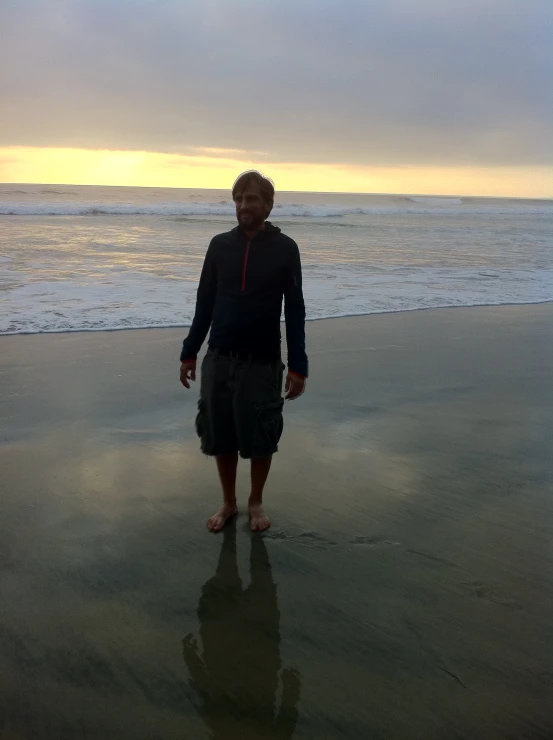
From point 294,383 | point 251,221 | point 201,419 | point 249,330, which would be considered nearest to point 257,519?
point 201,419

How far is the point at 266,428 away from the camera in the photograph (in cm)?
323

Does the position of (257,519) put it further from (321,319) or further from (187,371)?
(321,319)

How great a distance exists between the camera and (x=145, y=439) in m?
4.44

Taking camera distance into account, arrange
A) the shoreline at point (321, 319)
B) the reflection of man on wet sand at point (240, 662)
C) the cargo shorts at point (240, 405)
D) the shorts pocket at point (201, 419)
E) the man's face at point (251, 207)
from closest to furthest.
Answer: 1. the reflection of man on wet sand at point (240, 662)
2. the man's face at point (251, 207)
3. the cargo shorts at point (240, 405)
4. the shorts pocket at point (201, 419)
5. the shoreline at point (321, 319)

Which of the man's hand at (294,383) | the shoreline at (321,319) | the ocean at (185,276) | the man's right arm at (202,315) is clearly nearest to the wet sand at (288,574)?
the man's hand at (294,383)

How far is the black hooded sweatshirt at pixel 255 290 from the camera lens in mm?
3113

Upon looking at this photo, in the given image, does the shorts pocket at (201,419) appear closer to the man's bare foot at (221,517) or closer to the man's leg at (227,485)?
the man's leg at (227,485)

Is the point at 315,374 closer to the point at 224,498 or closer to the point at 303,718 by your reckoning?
the point at 224,498

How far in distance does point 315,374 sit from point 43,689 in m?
4.21

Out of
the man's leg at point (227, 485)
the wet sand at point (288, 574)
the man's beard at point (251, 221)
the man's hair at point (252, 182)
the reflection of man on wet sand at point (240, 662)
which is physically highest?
the man's hair at point (252, 182)

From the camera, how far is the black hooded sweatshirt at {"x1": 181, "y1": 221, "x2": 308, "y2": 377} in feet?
10.2

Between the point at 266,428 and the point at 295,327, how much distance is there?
52 centimetres

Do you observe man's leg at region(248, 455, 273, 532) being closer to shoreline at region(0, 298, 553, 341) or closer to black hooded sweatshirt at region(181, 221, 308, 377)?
black hooded sweatshirt at region(181, 221, 308, 377)

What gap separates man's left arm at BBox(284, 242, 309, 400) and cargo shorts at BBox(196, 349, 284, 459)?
0.08 metres
